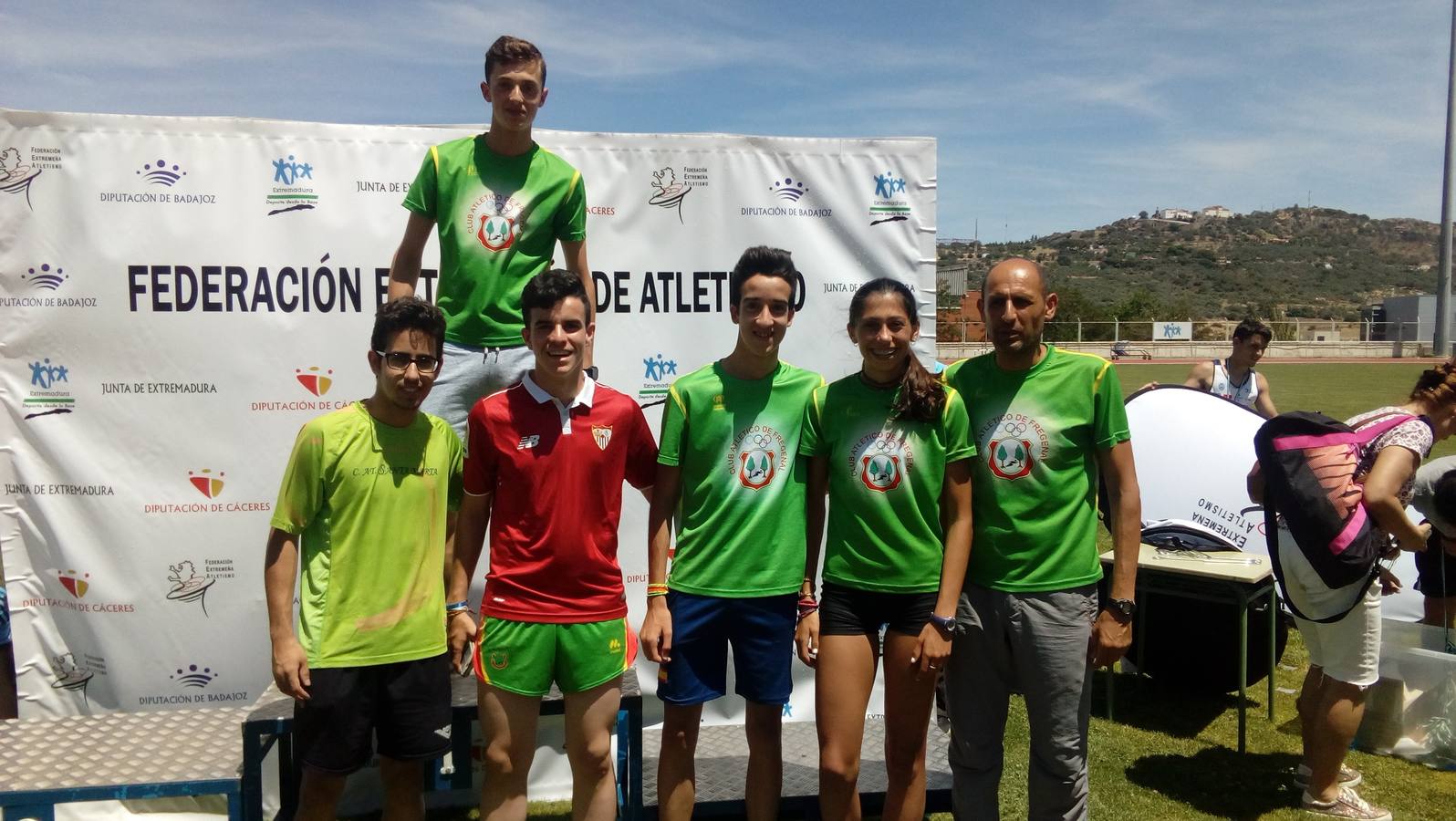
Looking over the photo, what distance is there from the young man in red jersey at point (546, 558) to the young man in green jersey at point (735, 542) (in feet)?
0.53

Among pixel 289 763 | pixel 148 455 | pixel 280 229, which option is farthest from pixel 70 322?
pixel 289 763

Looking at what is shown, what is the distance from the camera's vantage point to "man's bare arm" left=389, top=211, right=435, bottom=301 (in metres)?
3.32

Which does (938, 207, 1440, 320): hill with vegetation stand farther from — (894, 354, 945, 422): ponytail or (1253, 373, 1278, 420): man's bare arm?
(894, 354, 945, 422): ponytail

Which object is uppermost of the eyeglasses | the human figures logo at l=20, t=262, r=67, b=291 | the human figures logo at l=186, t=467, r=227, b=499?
the human figures logo at l=20, t=262, r=67, b=291

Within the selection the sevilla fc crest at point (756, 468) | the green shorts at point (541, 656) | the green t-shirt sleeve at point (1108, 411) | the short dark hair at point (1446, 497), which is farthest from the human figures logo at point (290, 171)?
the short dark hair at point (1446, 497)

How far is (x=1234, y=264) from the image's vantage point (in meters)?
95.4

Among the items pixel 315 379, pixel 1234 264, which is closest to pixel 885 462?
pixel 315 379

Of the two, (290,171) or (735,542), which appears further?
(290,171)

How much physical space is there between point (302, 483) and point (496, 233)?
1.07m

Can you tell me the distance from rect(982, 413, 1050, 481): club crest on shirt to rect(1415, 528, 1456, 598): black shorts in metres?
3.34

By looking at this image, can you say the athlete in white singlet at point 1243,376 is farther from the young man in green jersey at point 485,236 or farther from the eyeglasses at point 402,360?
the eyeglasses at point 402,360

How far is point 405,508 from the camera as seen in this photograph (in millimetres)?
2754

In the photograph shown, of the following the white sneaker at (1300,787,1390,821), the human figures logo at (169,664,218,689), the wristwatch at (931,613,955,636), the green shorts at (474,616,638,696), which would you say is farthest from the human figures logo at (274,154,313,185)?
the white sneaker at (1300,787,1390,821)

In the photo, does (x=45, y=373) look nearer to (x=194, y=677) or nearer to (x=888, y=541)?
(x=194, y=677)
